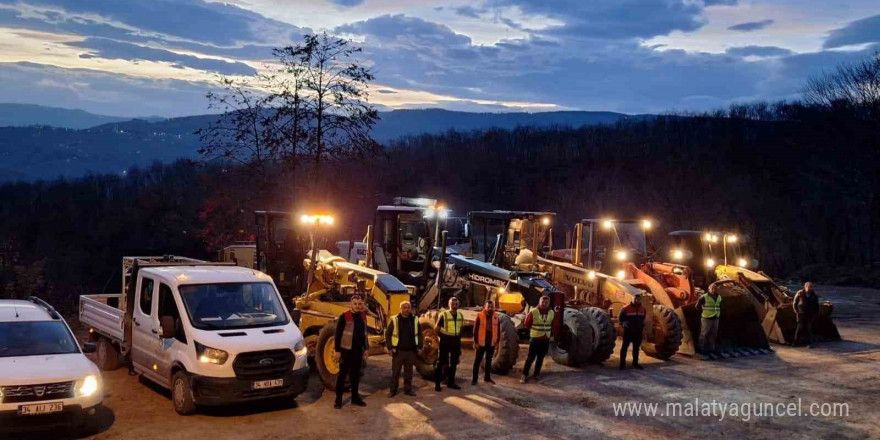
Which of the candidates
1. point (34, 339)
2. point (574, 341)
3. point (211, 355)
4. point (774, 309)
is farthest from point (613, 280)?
point (34, 339)

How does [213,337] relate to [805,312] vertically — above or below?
above

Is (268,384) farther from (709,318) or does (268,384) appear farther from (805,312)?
(805,312)

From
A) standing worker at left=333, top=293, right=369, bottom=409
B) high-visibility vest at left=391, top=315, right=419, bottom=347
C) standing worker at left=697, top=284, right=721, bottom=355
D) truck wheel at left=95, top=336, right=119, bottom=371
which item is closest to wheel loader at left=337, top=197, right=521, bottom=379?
high-visibility vest at left=391, top=315, right=419, bottom=347

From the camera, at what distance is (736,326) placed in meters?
16.8

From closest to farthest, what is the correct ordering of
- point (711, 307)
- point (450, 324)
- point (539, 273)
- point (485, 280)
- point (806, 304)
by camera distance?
1. point (450, 324)
2. point (711, 307)
3. point (485, 280)
4. point (539, 273)
5. point (806, 304)

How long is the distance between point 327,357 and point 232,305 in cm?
199

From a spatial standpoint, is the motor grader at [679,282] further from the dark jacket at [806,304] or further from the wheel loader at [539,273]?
the wheel loader at [539,273]

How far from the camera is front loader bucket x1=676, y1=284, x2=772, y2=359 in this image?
16.3 metres

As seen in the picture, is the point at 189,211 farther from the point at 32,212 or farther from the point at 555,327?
the point at 555,327

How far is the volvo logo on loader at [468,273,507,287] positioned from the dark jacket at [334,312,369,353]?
5.84 meters

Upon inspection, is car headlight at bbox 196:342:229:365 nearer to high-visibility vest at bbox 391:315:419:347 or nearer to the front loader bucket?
high-visibility vest at bbox 391:315:419:347

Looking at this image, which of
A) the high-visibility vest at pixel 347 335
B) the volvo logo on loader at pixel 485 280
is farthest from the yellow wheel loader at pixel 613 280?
the high-visibility vest at pixel 347 335

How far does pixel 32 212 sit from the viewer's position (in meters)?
75.9

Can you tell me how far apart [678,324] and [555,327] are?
3565 millimetres
